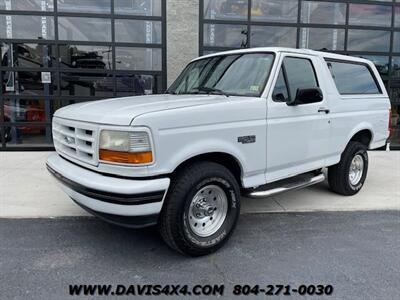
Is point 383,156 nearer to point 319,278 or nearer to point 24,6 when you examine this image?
point 319,278

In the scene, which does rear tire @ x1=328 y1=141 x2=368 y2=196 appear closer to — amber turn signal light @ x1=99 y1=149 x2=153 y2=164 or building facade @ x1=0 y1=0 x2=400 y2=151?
amber turn signal light @ x1=99 y1=149 x2=153 y2=164

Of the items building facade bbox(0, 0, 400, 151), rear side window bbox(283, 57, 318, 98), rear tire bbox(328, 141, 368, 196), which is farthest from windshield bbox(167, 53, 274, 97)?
building facade bbox(0, 0, 400, 151)

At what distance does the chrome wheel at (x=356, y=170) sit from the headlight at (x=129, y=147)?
3.77 meters

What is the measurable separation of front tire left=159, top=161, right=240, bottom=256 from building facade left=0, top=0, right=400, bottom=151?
5844mm

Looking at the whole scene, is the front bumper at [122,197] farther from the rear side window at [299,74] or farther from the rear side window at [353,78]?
the rear side window at [353,78]

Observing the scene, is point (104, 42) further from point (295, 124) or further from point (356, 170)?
point (356, 170)

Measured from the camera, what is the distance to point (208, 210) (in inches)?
149

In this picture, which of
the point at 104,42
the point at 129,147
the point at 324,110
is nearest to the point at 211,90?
the point at 324,110

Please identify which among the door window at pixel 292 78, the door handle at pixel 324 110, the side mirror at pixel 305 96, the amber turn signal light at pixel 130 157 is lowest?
the amber turn signal light at pixel 130 157

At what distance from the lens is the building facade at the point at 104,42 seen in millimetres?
8859

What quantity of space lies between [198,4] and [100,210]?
703cm

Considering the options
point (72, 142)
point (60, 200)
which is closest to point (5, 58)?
point (60, 200)

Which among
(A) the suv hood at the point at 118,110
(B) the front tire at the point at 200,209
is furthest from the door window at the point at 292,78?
(B) the front tire at the point at 200,209

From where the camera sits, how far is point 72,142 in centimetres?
379
